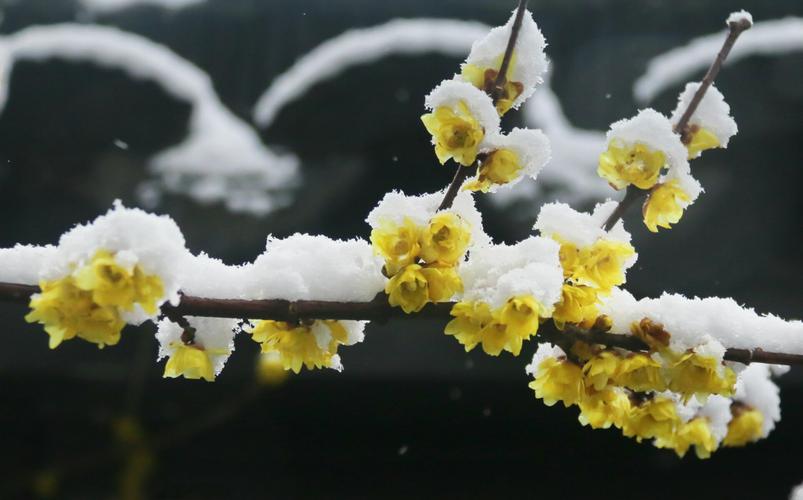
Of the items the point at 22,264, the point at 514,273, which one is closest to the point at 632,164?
the point at 514,273

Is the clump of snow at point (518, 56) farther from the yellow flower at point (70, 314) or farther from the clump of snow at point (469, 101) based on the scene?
the yellow flower at point (70, 314)

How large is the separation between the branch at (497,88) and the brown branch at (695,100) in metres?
0.09

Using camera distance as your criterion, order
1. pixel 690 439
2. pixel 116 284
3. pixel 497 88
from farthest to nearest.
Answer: pixel 690 439
pixel 497 88
pixel 116 284

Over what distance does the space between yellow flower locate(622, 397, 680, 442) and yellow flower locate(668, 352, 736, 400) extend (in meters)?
0.05

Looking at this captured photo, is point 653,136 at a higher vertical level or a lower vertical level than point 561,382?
higher

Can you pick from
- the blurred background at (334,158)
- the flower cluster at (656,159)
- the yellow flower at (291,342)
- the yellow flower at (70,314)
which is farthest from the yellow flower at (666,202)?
the blurred background at (334,158)

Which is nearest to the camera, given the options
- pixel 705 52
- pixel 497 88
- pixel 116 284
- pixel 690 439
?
pixel 116 284

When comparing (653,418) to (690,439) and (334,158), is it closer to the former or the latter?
(690,439)

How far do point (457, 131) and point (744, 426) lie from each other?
19.7 inches

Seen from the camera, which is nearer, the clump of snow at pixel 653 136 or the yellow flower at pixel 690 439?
the clump of snow at pixel 653 136

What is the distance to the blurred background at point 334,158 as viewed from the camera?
147 cm

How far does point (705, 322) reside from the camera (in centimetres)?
47

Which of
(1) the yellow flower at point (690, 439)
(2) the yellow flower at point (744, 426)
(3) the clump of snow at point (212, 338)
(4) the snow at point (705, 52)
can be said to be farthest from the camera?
(4) the snow at point (705, 52)

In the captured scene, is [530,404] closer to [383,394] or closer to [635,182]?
[383,394]
